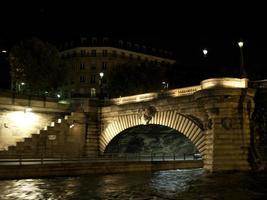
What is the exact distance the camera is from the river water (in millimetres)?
25438

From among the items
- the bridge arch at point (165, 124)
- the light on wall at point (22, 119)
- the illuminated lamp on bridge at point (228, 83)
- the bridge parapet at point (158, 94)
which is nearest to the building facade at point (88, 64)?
the light on wall at point (22, 119)

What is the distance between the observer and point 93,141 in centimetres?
5244

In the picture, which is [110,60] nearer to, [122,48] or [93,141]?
[122,48]

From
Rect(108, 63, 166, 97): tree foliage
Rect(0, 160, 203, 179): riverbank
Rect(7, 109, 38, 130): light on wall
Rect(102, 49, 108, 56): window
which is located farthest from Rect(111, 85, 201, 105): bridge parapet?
Rect(102, 49, 108, 56): window

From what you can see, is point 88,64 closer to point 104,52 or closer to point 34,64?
point 104,52

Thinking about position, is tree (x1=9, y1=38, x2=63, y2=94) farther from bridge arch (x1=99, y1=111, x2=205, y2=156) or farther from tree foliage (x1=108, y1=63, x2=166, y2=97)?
bridge arch (x1=99, y1=111, x2=205, y2=156)

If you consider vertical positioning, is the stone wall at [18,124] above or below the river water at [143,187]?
above

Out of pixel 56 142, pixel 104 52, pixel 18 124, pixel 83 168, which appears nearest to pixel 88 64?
pixel 104 52

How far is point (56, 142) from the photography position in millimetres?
48500

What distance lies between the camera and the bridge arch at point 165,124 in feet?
133

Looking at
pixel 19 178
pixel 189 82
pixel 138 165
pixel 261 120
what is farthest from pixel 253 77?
pixel 19 178

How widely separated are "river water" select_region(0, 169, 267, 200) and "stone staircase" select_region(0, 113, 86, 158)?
11795mm

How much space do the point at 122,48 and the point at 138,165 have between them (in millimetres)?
65247

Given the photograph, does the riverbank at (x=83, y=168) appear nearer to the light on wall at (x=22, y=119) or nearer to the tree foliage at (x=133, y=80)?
the light on wall at (x=22, y=119)
